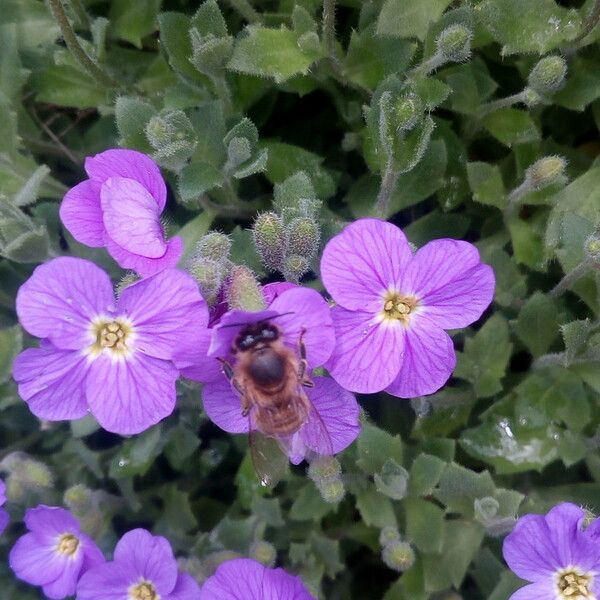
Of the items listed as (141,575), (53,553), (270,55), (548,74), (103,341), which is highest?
(548,74)

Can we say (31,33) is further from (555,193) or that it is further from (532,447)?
(532,447)

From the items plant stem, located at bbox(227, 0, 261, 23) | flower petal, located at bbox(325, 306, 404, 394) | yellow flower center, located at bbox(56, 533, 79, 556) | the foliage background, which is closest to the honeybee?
flower petal, located at bbox(325, 306, 404, 394)

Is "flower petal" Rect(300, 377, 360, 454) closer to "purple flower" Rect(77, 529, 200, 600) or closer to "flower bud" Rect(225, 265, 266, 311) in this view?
"flower bud" Rect(225, 265, 266, 311)

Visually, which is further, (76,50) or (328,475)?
(76,50)

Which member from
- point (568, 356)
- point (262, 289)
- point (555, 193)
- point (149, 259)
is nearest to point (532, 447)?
point (568, 356)

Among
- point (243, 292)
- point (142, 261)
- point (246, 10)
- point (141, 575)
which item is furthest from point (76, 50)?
point (141, 575)

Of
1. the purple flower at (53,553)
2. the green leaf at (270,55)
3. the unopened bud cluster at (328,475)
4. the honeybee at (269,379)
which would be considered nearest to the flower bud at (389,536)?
the unopened bud cluster at (328,475)

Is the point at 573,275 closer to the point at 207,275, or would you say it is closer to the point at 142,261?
the point at 207,275
